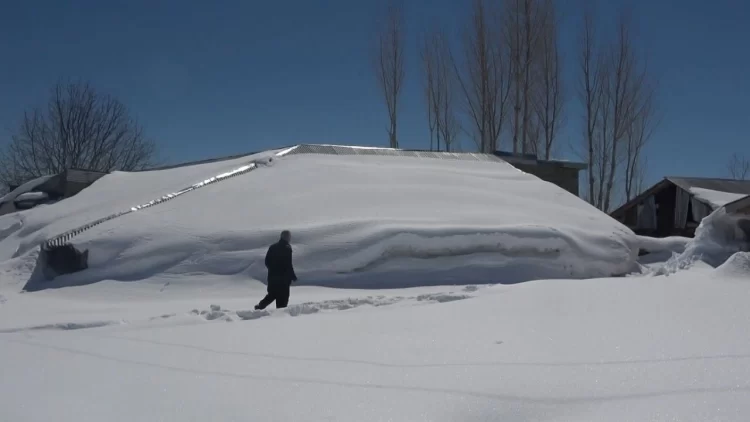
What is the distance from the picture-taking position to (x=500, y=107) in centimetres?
3253

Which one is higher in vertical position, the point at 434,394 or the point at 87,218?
the point at 87,218

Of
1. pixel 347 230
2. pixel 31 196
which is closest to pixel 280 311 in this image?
pixel 347 230

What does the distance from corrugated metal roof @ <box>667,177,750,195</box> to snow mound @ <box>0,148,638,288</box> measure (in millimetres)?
9404

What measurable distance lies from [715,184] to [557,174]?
655 cm

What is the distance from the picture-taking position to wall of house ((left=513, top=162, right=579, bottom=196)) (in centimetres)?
2327

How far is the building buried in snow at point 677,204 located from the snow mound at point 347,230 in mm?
8370

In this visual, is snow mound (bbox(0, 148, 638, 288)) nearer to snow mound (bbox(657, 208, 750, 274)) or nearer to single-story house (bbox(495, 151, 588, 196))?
snow mound (bbox(657, 208, 750, 274))

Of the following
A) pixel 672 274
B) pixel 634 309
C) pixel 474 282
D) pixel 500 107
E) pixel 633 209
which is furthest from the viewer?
pixel 500 107

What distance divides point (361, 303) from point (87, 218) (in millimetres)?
8045


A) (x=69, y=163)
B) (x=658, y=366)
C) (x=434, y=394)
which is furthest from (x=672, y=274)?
(x=69, y=163)

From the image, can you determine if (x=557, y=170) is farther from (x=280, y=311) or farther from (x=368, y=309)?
(x=280, y=311)

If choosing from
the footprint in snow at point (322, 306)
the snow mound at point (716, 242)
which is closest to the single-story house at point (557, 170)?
the snow mound at point (716, 242)

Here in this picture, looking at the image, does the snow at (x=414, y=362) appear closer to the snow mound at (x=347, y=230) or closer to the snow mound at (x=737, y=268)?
the snow mound at (x=737, y=268)

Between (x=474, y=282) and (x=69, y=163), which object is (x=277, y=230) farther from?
(x=69, y=163)
